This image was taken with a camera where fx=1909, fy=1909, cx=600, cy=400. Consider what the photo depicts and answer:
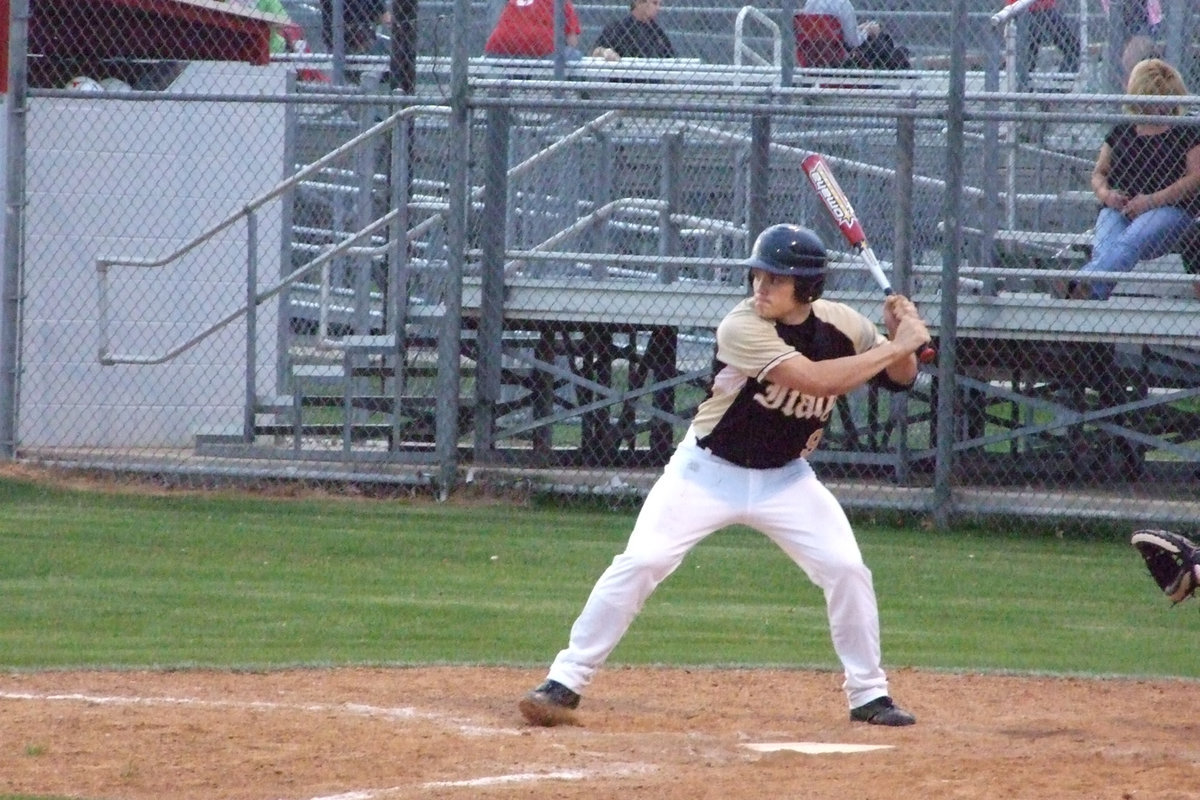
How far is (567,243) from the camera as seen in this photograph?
12.8 meters

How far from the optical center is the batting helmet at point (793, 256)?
20.0 ft

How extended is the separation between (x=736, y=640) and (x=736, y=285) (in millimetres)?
4299

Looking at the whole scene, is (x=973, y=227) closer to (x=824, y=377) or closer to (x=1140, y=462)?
(x=1140, y=462)

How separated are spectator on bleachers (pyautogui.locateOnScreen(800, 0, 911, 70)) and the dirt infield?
7430mm

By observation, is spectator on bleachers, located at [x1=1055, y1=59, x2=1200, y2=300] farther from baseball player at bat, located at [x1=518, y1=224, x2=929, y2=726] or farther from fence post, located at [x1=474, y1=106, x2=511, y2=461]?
baseball player at bat, located at [x1=518, y1=224, x2=929, y2=726]

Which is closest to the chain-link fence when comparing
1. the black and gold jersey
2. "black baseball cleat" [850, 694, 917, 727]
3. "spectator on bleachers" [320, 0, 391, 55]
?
"spectator on bleachers" [320, 0, 391, 55]

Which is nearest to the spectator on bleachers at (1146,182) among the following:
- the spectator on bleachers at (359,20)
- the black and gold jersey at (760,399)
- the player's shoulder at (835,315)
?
the player's shoulder at (835,315)

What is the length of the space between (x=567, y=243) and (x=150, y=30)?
12.8 feet

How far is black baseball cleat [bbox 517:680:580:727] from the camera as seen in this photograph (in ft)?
20.1

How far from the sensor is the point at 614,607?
6.12 metres

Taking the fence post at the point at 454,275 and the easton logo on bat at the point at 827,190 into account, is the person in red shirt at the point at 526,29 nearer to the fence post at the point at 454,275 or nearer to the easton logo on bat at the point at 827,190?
the fence post at the point at 454,275

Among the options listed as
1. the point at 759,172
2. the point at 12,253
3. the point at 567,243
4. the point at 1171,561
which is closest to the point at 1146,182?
the point at 759,172

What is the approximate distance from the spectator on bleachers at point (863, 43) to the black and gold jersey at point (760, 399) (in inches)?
311

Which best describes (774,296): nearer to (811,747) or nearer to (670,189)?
(811,747)
